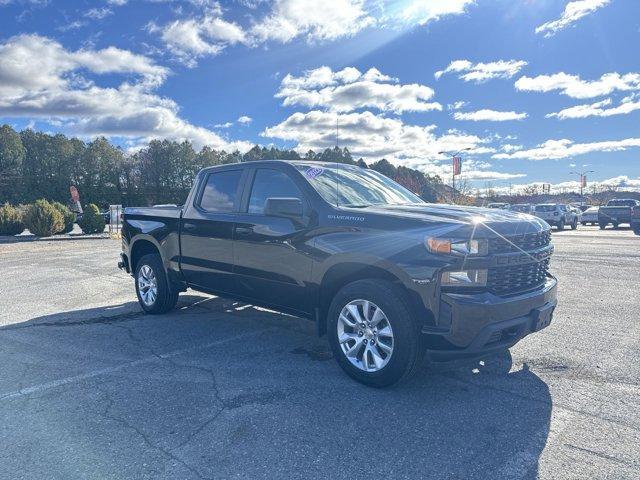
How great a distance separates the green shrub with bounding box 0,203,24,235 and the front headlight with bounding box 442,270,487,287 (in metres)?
22.2

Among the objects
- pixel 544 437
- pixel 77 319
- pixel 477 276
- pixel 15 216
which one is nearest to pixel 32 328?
pixel 77 319

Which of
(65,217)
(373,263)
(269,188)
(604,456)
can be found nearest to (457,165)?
(65,217)

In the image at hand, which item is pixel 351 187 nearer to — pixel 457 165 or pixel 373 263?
pixel 373 263

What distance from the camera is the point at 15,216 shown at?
20656 mm

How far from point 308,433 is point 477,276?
1651 mm

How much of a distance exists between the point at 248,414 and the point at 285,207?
1.76 metres

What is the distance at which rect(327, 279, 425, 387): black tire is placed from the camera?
357 cm

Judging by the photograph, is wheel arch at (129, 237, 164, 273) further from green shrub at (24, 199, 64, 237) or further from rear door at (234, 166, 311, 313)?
green shrub at (24, 199, 64, 237)

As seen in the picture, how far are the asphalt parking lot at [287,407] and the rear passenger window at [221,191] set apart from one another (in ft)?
4.88

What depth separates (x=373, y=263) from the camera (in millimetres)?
3773

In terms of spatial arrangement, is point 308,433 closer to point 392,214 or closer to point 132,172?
point 392,214

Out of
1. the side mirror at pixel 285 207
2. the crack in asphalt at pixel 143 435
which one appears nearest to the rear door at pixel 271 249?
the side mirror at pixel 285 207

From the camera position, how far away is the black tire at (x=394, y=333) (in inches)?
141

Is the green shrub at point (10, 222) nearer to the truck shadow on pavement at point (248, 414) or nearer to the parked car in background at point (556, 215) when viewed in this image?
the truck shadow on pavement at point (248, 414)
